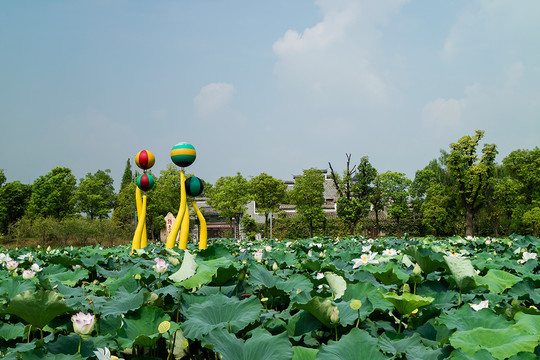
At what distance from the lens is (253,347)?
101 cm

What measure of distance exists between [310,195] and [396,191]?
708 cm

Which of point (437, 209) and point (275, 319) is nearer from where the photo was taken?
point (275, 319)

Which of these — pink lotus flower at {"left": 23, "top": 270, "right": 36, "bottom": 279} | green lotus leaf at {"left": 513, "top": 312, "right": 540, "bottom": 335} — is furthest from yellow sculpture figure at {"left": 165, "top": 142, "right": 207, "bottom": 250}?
green lotus leaf at {"left": 513, "top": 312, "right": 540, "bottom": 335}

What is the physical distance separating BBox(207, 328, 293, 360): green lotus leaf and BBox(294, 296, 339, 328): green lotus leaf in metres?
0.22

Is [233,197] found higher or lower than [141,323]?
higher

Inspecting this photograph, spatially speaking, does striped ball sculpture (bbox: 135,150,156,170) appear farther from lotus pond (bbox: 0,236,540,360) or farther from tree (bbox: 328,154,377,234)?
tree (bbox: 328,154,377,234)

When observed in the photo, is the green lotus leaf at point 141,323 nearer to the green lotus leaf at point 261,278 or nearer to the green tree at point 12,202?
the green lotus leaf at point 261,278

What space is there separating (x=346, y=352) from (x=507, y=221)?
34393 mm

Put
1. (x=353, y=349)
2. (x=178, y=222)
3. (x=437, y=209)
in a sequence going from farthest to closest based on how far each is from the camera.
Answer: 1. (x=437, y=209)
2. (x=178, y=222)
3. (x=353, y=349)

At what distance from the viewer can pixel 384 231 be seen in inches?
1361

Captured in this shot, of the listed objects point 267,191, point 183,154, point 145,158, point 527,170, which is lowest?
point 183,154

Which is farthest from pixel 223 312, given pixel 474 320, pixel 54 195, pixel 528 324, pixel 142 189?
pixel 54 195

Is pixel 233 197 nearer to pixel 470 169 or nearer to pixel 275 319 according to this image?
pixel 470 169

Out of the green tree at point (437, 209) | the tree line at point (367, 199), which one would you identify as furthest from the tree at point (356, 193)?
the green tree at point (437, 209)
